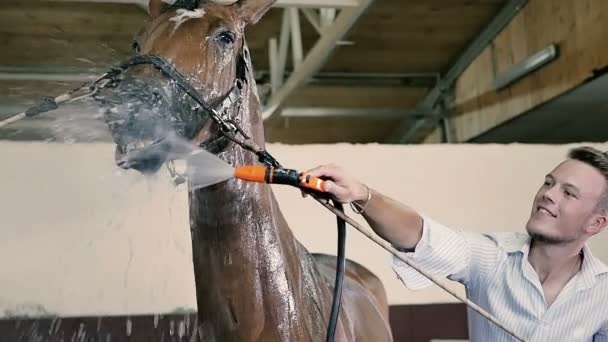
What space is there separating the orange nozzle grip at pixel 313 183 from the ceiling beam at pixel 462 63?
4.48 meters

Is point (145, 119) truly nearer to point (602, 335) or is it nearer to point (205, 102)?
point (205, 102)

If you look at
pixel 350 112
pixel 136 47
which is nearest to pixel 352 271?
pixel 136 47

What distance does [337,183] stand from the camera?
1402 mm

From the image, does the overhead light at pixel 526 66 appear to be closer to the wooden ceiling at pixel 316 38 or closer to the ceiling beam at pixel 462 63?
the ceiling beam at pixel 462 63

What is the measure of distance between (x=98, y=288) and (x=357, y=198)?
2041mm

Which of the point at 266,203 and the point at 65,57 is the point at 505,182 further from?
the point at 65,57

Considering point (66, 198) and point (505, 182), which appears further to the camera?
point (505, 182)

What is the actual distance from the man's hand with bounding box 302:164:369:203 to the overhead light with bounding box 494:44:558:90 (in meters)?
3.88

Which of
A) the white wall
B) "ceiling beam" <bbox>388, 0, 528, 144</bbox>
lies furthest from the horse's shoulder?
"ceiling beam" <bbox>388, 0, 528, 144</bbox>

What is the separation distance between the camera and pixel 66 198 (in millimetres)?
3180

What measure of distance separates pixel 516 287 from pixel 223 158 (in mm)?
799

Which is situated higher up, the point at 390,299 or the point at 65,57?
the point at 65,57

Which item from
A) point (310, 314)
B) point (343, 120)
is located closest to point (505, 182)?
point (310, 314)

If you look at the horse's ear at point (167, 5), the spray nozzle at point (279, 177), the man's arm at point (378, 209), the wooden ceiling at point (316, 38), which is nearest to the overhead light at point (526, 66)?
the wooden ceiling at point (316, 38)
